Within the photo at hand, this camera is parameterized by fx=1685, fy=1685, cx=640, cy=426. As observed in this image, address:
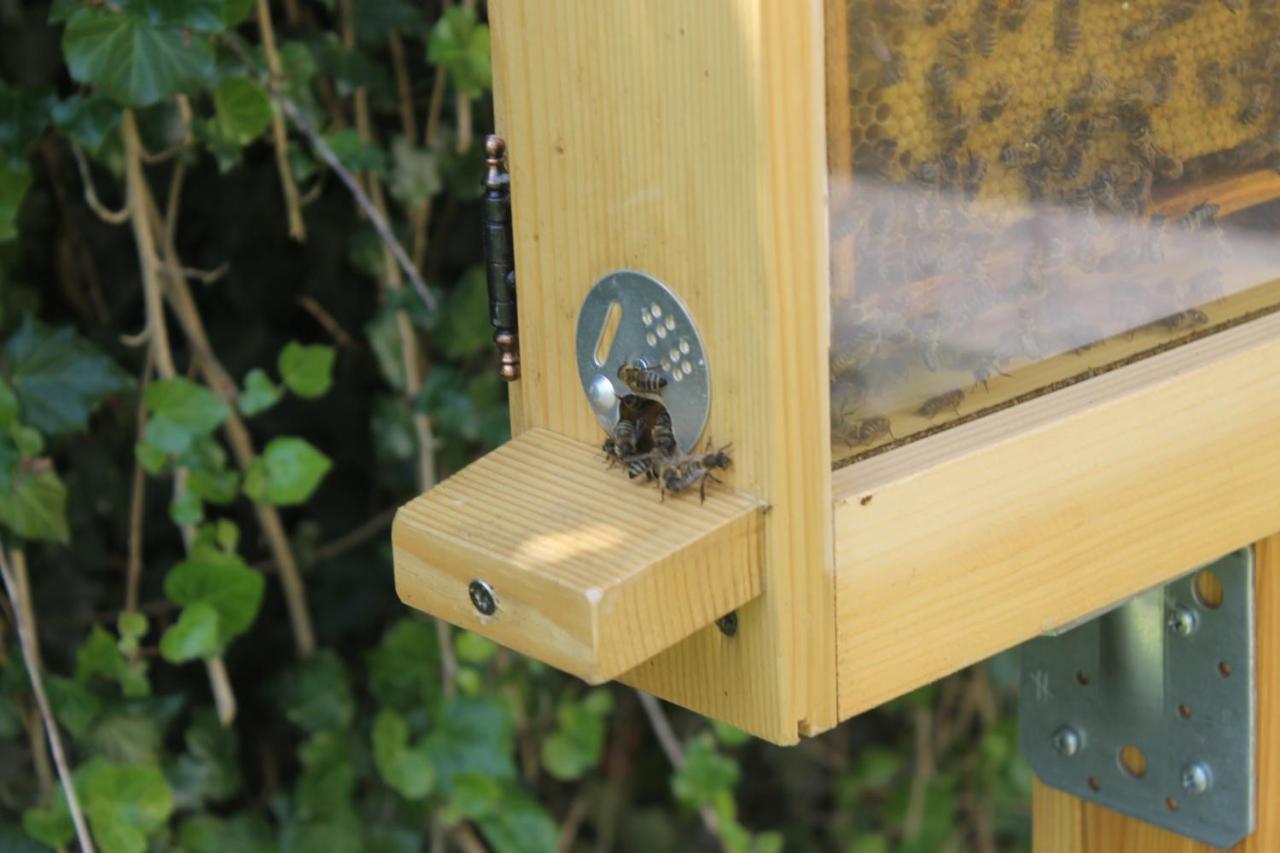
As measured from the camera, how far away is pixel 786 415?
0.63m

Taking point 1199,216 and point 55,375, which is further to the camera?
point 55,375

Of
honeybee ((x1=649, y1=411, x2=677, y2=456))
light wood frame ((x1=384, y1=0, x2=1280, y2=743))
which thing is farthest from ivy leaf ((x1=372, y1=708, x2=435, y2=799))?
honeybee ((x1=649, y1=411, x2=677, y2=456))

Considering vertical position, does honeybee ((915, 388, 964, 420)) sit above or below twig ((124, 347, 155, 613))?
above

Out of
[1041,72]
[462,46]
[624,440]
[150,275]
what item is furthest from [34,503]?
[1041,72]

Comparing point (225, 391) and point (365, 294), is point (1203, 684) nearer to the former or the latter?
point (225, 391)

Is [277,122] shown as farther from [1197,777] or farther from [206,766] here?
[1197,777]

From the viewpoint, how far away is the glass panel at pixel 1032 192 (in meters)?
0.70

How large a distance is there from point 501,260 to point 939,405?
21 cm

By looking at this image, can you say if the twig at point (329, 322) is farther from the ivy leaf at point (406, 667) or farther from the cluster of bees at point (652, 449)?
the cluster of bees at point (652, 449)

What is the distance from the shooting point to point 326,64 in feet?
4.67

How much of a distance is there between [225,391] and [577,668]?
863 millimetres

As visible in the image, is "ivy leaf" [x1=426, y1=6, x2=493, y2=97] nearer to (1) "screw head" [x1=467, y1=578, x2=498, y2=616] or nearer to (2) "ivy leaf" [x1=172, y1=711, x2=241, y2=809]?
(2) "ivy leaf" [x1=172, y1=711, x2=241, y2=809]

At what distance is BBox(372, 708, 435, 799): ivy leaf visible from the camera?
1.45m

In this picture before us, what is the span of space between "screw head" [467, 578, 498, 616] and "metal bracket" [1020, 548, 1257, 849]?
416mm
